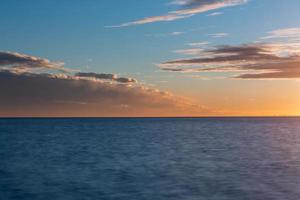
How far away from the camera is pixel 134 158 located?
205 ft

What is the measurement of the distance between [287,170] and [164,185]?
17593 mm

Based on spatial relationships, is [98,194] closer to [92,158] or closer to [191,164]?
[191,164]

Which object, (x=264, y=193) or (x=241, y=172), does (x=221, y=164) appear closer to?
(x=241, y=172)

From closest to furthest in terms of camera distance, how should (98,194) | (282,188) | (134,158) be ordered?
(98,194)
(282,188)
(134,158)

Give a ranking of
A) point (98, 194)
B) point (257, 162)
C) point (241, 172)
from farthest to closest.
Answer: point (257, 162)
point (241, 172)
point (98, 194)

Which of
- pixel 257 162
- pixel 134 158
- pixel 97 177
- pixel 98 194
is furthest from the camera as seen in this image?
pixel 134 158

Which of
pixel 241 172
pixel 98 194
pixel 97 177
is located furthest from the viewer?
pixel 241 172

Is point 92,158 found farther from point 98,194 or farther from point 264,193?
point 264,193

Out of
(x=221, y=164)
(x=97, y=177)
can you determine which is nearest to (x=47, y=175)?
(x=97, y=177)

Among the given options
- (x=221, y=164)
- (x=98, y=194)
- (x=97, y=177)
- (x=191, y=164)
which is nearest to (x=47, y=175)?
(x=97, y=177)

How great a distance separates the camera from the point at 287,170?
49844 mm

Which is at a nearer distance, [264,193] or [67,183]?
[264,193]

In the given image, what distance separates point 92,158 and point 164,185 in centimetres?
2615

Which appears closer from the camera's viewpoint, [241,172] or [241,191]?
[241,191]
